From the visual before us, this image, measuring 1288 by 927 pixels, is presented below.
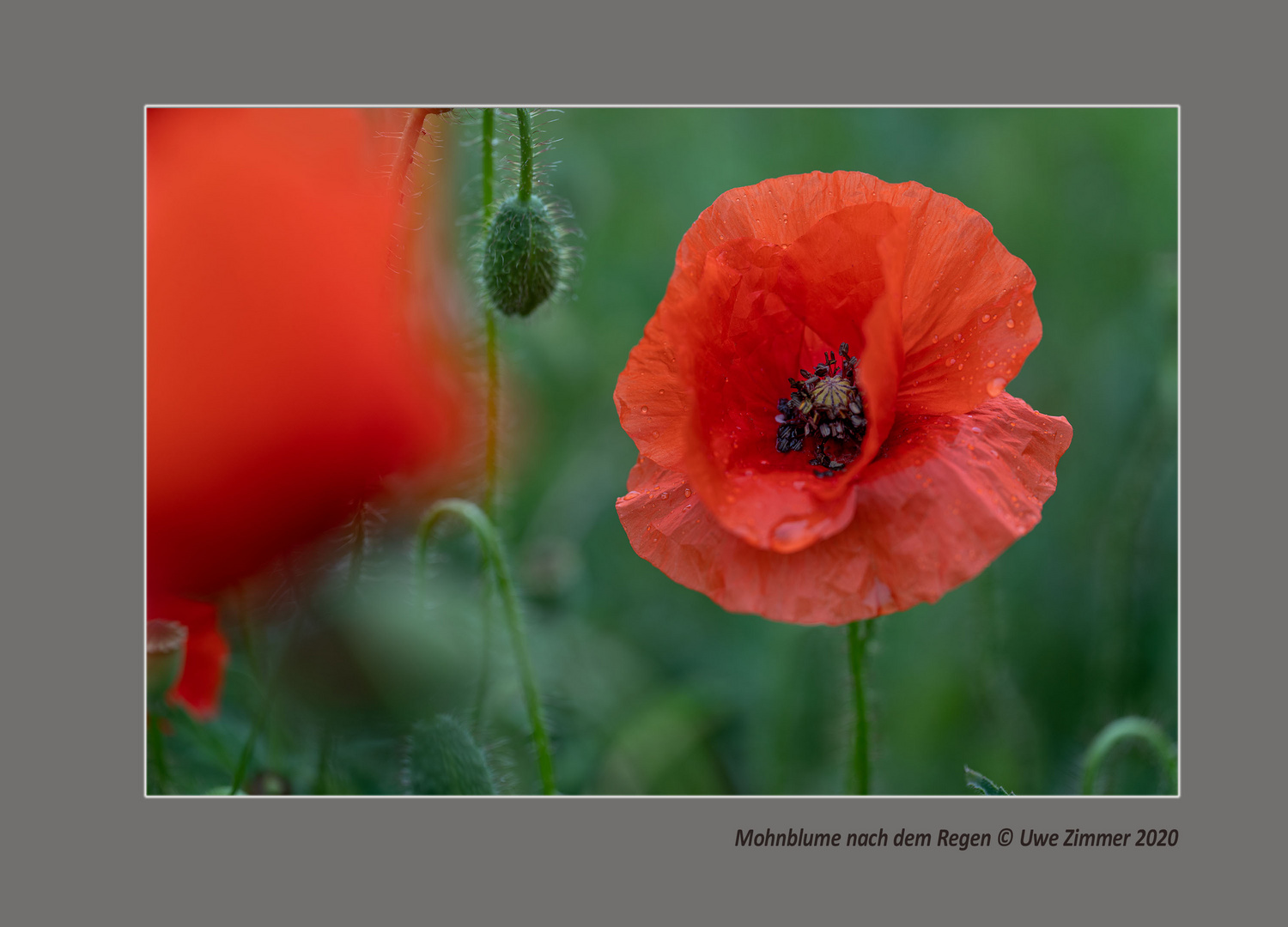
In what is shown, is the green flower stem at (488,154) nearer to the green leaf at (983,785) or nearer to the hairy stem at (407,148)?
the hairy stem at (407,148)

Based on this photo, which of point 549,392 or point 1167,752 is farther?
point 549,392

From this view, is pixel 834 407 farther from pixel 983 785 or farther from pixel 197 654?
pixel 197 654

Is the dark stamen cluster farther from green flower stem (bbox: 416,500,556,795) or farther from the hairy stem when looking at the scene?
the hairy stem

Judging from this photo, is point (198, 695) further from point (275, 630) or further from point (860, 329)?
point (860, 329)
